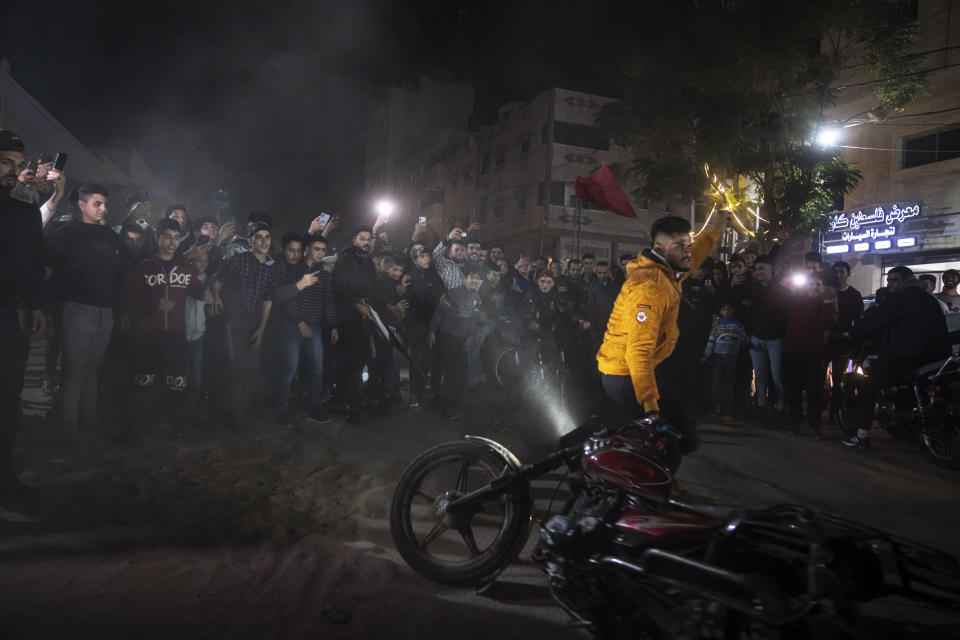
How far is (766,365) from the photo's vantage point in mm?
8164

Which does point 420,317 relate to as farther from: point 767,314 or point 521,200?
point 521,200

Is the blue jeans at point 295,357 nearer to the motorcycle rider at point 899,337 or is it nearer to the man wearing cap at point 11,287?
the man wearing cap at point 11,287

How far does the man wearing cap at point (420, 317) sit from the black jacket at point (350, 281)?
0.81 metres

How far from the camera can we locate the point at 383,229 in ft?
30.9

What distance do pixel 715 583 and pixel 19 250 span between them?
480cm

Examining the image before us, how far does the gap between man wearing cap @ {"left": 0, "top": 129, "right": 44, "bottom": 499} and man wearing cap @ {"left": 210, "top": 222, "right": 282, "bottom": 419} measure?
7.86 feet

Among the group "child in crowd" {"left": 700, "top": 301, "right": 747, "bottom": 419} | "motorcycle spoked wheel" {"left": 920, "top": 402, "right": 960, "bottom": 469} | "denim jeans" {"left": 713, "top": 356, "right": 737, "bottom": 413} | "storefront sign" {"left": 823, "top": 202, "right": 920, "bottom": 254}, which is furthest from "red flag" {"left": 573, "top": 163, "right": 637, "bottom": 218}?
"storefront sign" {"left": 823, "top": 202, "right": 920, "bottom": 254}

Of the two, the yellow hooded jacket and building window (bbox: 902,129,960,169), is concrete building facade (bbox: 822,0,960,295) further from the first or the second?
the yellow hooded jacket

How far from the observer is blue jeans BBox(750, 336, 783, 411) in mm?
7910

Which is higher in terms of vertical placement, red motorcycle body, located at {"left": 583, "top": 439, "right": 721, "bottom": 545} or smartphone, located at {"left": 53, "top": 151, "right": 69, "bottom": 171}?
smartphone, located at {"left": 53, "top": 151, "right": 69, "bottom": 171}

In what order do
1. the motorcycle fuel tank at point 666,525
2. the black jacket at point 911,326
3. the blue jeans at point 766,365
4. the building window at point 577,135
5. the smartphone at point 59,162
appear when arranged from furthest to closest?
the building window at point 577,135 < the blue jeans at point 766,365 < the black jacket at point 911,326 < the smartphone at point 59,162 < the motorcycle fuel tank at point 666,525

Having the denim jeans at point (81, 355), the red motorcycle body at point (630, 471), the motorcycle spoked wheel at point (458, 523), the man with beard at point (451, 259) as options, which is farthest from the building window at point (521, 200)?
the red motorcycle body at point (630, 471)

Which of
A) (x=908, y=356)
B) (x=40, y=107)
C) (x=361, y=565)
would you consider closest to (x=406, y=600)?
(x=361, y=565)

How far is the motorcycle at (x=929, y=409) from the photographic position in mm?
6180
